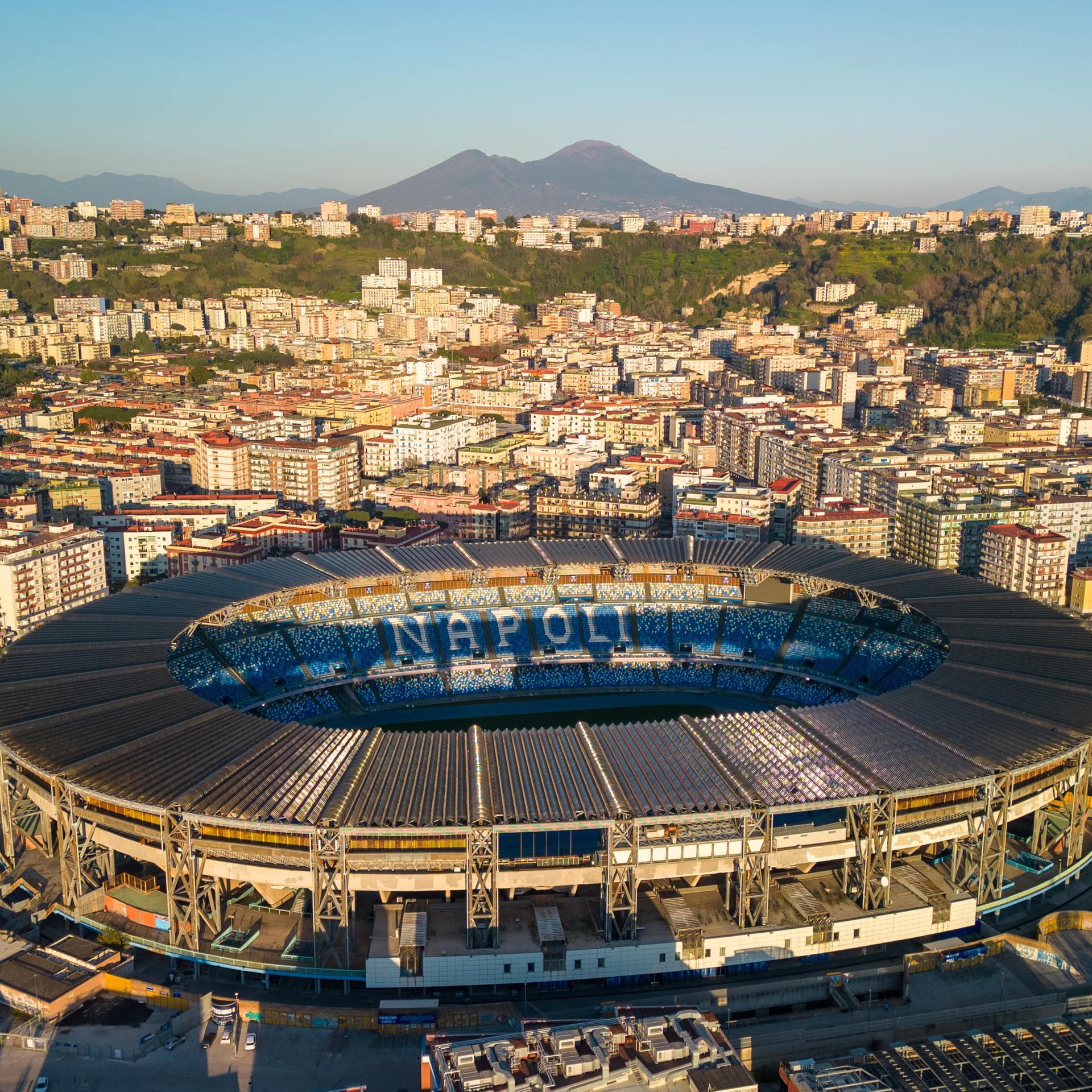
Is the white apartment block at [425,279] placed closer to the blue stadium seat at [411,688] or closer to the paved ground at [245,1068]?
the blue stadium seat at [411,688]

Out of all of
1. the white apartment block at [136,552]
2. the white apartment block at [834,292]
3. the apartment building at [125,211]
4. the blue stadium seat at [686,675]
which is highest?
the apartment building at [125,211]

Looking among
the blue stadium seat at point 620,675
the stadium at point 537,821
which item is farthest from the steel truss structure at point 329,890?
the blue stadium seat at point 620,675

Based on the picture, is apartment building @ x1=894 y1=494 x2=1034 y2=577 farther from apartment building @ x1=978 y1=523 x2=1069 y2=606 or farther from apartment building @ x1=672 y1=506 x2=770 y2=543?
apartment building @ x1=672 y1=506 x2=770 y2=543

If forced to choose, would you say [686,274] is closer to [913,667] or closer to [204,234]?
[204,234]

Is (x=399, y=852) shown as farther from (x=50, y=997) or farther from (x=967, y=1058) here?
(x=967, y=1058)

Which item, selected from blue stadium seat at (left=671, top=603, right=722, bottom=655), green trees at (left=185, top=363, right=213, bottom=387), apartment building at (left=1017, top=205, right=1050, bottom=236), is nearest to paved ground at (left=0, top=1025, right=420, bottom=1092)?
blue stadium seat at (left=671, top=603, right=722, bottom=655)

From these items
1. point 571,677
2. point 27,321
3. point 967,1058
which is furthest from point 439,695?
point 27,321
